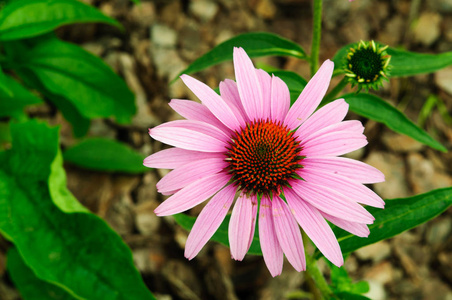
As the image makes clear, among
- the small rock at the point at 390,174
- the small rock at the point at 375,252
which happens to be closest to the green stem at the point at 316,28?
the small rock at the point at 390,174

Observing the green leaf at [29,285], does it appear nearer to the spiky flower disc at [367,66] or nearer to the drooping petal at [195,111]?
the drooping petal at [195,111]

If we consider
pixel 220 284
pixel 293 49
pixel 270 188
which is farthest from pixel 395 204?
pixel 220 284

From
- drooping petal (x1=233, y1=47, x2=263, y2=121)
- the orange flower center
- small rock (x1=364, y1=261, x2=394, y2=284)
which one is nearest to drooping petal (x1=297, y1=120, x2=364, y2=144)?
the orange flower center

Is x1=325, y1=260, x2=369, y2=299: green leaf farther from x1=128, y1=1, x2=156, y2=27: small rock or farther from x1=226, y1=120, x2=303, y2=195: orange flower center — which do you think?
x1=128, y1=1, x2=156, y2=27: small rock

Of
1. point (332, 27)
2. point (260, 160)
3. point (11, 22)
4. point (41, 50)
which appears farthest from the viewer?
point (332, 27)

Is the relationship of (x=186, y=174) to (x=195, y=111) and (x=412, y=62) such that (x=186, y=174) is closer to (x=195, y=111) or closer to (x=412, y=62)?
(x=195, y=111)

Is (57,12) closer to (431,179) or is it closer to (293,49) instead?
(293,49)
